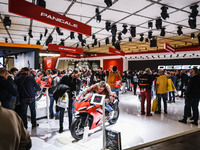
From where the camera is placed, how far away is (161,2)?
14.9ft

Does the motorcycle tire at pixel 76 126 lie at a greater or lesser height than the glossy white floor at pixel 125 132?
greater

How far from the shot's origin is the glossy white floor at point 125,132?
3.08 meters

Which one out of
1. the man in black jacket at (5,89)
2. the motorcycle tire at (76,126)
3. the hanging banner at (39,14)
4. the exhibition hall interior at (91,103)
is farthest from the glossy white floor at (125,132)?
the hanging banner at (39,14)

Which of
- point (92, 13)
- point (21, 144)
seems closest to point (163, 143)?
point (21, 144)

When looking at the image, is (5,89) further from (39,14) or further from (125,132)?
(125,132)

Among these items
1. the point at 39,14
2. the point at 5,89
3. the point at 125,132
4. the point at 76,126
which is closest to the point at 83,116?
the point at 76,126

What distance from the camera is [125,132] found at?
3.77m

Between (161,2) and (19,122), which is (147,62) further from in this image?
(19,122)

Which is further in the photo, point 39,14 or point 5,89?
point 5,89

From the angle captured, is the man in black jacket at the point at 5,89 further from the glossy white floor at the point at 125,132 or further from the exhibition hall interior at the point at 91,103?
the glossy white floor at the point at 125,132

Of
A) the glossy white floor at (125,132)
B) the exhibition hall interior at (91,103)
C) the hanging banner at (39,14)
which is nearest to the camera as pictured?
the hanging banner at (39,14)

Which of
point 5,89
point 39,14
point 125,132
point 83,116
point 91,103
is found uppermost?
point 39,14

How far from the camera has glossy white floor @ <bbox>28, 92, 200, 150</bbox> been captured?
3.08 m

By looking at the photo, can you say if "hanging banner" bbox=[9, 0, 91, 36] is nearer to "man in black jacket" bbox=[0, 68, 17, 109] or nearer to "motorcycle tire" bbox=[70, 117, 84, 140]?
"man in black jacket" bbox=[0, 68, 17, 109]
